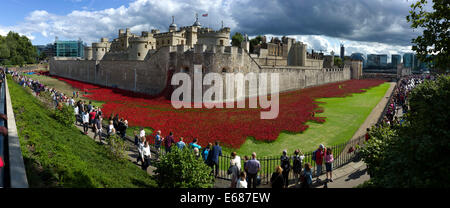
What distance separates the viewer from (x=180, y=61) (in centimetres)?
3381

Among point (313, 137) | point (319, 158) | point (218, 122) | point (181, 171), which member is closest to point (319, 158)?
point (319, 158)

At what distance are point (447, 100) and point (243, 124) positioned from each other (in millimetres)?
15327

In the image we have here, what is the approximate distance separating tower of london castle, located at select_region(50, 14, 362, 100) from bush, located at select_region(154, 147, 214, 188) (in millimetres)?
23925

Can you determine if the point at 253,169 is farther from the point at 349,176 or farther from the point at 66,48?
the point at 66,48

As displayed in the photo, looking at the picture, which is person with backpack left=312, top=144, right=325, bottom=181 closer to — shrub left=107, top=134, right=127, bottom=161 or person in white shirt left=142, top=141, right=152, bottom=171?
person in white shirt left=142, top=141, right=152, bottom=171

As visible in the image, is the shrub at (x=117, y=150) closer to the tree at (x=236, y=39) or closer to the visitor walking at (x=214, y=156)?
the visitor walking at (x=214, y=156)

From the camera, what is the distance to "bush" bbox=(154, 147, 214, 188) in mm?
8602

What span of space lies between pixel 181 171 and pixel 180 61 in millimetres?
26674


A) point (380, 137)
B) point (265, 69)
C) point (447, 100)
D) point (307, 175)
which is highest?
point (265, 69)

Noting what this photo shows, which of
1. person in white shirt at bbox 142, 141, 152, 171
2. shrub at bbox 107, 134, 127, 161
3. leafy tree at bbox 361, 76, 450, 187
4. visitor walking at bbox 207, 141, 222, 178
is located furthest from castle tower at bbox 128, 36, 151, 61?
leafy tree at bbox 361, 76, 450, 187

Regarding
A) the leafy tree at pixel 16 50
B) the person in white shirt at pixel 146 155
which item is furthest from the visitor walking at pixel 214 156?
the leafy tree at pixel 16 50

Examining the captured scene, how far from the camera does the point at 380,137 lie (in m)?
11.2
